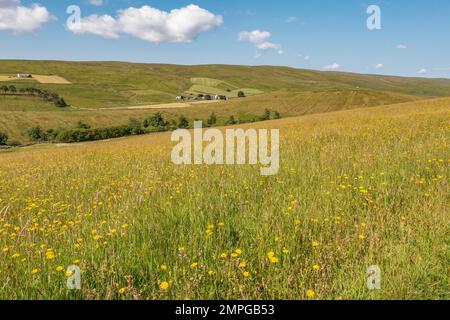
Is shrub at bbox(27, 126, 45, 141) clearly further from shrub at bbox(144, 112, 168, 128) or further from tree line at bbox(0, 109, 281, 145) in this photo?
shrub at bbox(144, 112, 168, 128)

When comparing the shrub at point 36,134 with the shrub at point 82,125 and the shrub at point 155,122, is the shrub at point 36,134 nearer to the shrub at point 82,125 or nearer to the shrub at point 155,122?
the shrub at point 82,125

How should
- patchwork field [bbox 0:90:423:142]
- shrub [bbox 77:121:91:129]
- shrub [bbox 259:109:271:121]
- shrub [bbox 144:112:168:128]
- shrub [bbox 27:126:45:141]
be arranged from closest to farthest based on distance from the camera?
shrub [bbox 27:126:45:141] → shrub [bbox 77:121:91:129] → patchwork field [bbox 0:90:423:142] → shrub [bbox 259:109:271:121] → shrub [bbox 144:112:168:128]

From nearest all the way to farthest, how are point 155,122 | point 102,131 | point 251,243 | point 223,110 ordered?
point 251,243, point 102,131, point 155,122, point 223,110

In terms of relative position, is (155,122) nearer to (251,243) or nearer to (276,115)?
(276,115)

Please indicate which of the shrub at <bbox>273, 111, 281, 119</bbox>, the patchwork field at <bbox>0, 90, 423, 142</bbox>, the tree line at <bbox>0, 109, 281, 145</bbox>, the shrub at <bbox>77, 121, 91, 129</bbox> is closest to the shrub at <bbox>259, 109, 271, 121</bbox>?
the tree line at <bbox>0, 109, 281, 145</bbox>

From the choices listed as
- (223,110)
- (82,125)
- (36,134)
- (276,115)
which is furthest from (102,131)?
(276,115)

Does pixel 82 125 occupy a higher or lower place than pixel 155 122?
lower

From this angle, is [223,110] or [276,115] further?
[223,110]

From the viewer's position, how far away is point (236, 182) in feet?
18.8

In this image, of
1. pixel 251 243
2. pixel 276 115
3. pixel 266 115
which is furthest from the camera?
pixel 276 115
